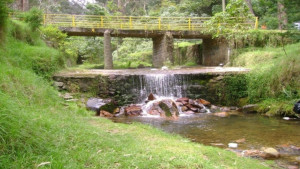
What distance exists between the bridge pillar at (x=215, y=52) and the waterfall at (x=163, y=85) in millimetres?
6609

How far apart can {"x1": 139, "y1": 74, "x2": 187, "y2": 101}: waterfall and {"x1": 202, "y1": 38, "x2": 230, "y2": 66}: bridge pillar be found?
661 cm

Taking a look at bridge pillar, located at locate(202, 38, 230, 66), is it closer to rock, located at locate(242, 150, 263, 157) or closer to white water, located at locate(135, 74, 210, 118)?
white water, located at locate(135, 74, 210, 118)

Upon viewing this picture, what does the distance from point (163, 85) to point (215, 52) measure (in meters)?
8.45

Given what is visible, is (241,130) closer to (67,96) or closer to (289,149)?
(289,149)

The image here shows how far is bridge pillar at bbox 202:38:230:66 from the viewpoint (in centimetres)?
1788

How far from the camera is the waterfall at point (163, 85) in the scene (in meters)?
12.0

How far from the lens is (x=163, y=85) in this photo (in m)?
12.1

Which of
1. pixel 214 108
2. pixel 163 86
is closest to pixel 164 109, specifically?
pixel 163 86

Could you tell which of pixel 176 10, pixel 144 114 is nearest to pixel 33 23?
pixel 144 114

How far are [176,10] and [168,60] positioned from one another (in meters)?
10.5

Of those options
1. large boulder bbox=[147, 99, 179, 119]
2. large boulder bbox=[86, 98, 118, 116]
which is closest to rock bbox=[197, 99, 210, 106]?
large boulder bbox=[147, 99, 179, 119]

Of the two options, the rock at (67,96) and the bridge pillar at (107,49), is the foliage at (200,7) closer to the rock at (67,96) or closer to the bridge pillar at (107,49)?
the bridge pillar at (107,49)

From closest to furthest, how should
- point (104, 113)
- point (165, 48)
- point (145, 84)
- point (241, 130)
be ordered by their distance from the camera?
point (241, 130)
point (104, 113)
point (145, 84)
point (165, 48)

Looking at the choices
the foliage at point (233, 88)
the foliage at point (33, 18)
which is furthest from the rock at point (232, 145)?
the foliage at point (33, 18)
